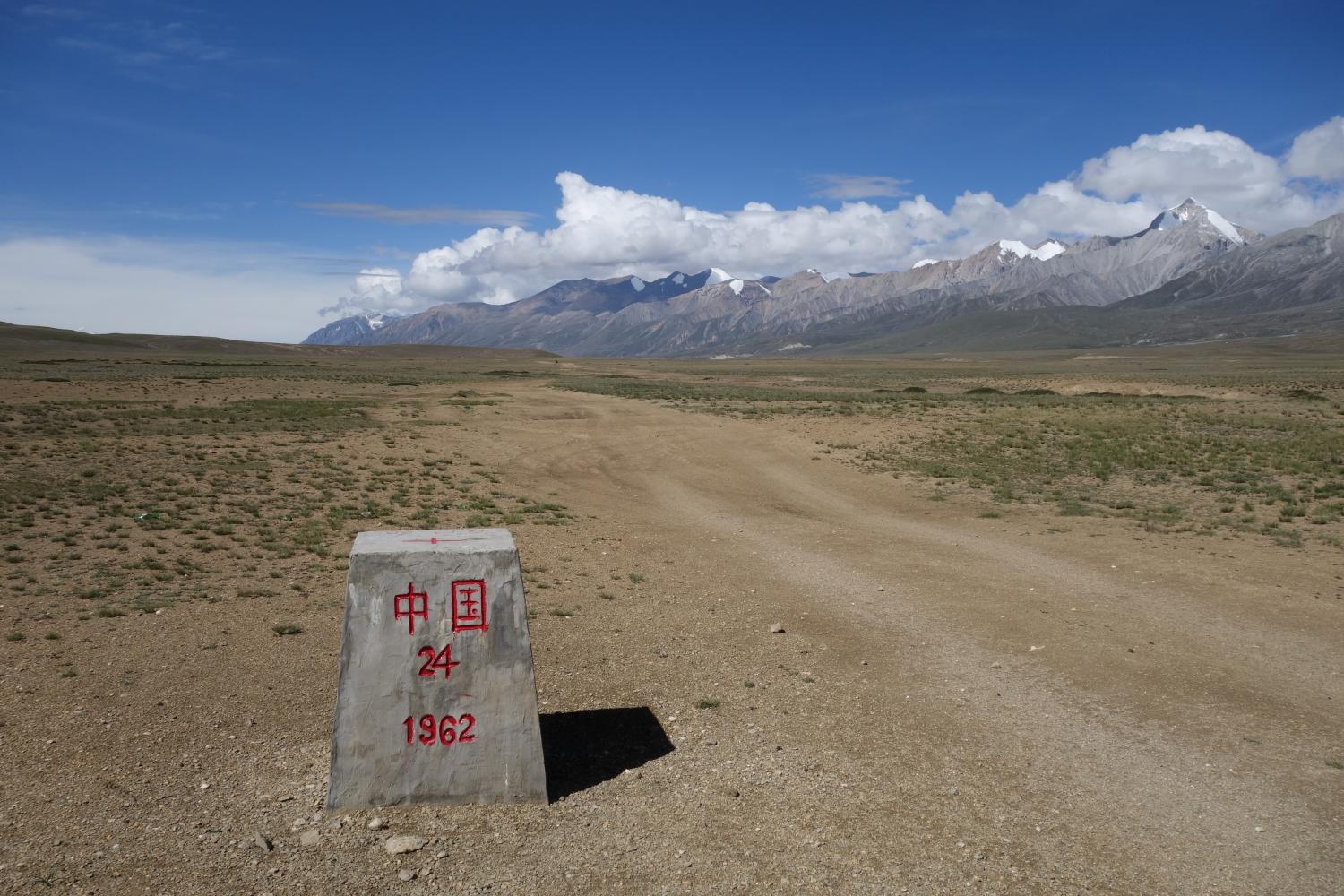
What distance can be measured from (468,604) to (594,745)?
237 cm

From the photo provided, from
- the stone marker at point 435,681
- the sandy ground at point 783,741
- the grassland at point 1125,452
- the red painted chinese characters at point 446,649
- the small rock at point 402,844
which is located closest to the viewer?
the sandy ground at point 783,741

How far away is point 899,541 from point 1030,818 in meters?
11.8

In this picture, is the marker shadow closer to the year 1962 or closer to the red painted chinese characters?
the year 1962

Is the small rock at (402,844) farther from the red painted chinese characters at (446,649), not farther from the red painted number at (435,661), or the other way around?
the red painted number at (435,661)

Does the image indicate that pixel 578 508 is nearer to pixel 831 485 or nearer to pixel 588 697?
pixel 831 485

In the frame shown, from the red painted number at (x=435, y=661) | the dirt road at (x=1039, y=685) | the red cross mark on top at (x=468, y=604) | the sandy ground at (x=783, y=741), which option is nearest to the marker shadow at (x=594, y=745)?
the sandy ground at (x=783, y=741)

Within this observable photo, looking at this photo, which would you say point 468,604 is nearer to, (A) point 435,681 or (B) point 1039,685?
(A) point 435,681

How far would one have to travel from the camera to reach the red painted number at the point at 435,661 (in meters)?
7.09

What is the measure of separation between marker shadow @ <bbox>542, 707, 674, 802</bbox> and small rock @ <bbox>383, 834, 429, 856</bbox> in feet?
3.97

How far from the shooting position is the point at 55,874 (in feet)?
19.5

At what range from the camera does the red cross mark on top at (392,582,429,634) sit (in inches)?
275

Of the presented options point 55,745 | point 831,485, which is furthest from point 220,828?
point 831,485

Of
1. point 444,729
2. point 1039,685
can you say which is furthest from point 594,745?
point 1039,685

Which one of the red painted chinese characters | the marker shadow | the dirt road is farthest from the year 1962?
the dirt road
